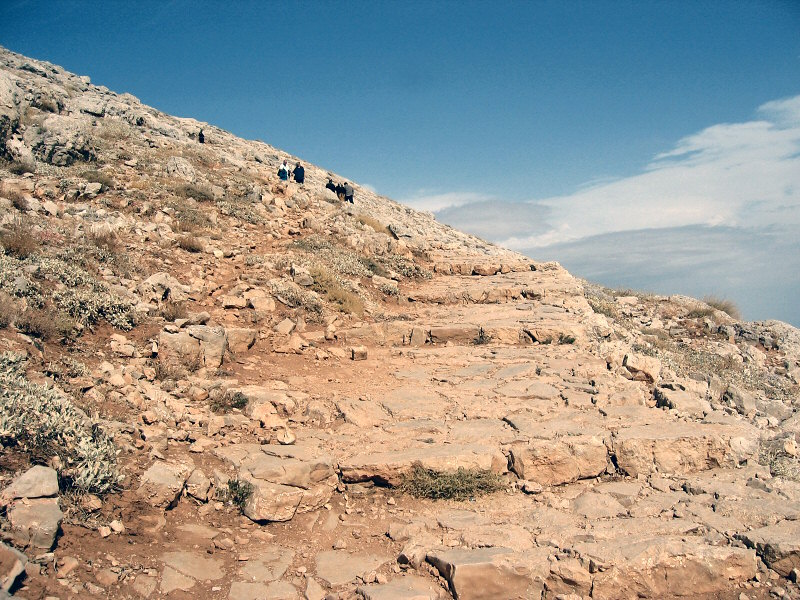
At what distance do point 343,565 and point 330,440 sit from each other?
162 cm

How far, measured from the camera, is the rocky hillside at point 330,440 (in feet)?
12.8

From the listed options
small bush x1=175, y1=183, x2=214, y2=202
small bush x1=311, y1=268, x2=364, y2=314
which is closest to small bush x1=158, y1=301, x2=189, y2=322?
small bush x1=311, y1=268, x2=364, y2=314

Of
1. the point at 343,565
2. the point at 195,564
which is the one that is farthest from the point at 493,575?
the point at 195,564

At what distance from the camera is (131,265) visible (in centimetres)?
834

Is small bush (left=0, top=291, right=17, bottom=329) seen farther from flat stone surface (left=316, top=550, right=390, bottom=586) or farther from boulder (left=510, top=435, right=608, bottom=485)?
boulder (left=510, top=435, right=608, bottom=485)

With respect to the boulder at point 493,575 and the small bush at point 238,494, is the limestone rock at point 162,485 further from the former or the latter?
the boulder at point 493,575

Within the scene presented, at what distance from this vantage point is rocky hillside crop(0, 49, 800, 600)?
12.8ft

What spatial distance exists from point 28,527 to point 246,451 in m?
2.02

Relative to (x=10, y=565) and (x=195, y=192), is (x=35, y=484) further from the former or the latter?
(x=195, y=192)

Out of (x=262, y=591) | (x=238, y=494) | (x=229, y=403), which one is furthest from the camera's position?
(x=229, y=403)

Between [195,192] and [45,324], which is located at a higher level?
[195,192]

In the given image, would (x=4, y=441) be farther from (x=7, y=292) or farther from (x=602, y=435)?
(x=602, y=435)

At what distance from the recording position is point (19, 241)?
7.10m

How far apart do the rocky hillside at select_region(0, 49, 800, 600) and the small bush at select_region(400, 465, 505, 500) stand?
0.9 inches
